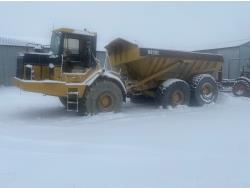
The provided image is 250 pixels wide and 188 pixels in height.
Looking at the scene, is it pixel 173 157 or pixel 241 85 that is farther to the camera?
pixel 241 85

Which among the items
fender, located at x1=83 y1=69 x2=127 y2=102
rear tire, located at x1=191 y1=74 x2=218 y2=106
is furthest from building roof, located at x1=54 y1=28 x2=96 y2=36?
rear tire, located at x1=191 y1=74 x2=218 y2=106

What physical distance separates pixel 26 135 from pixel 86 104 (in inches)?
111

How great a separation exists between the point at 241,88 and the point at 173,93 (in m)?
6.21

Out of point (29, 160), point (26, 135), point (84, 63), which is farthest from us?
point (84, 63)

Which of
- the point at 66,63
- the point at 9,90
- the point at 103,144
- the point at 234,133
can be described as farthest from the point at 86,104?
the point at 9,90

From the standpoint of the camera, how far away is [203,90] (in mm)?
13430

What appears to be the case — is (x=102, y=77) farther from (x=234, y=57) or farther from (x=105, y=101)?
(x=234, y=57)

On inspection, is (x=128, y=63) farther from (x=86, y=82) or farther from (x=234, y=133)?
(x=234, y=133)

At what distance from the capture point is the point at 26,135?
7.91 metres

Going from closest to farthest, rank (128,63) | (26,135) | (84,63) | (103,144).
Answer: (103,144) < (26,135) < (84,63) < (128,63)

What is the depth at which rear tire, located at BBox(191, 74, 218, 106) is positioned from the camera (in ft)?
43.1

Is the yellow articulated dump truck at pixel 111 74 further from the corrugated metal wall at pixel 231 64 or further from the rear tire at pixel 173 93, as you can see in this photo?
the corrugated metal wall at pixel 231 64

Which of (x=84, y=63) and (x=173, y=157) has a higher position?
(x=84, y=63)

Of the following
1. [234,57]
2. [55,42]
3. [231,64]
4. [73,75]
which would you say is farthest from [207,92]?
[234,57]
